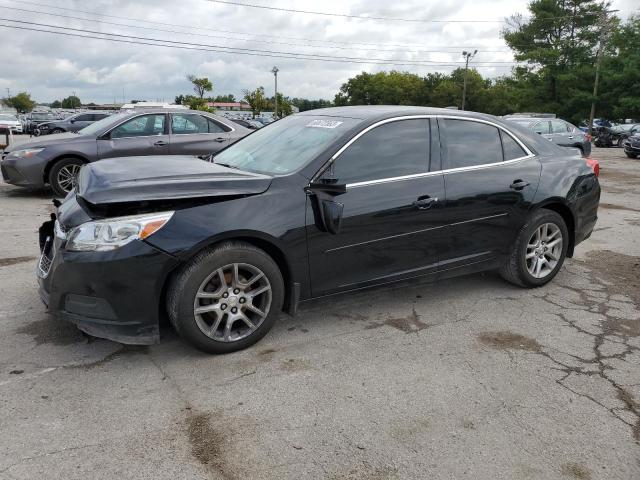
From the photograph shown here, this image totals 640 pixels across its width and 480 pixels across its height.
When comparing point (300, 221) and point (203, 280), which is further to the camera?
point (300, 221)

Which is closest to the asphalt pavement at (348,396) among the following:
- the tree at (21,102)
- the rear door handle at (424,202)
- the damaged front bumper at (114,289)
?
the damaged front bumper at (114,289)

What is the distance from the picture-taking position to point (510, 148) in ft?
15.5

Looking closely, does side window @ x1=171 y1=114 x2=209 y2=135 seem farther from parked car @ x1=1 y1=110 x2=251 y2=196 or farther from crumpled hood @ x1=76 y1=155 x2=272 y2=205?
crumpled hood @ x1=76 y1=155 x2=272 y2=205

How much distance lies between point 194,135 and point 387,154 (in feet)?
19.9

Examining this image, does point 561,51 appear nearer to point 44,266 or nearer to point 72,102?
point 44,266

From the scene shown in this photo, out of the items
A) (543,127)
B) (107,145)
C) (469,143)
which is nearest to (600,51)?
(543,127)

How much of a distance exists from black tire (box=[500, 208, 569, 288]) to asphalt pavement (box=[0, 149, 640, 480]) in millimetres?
303

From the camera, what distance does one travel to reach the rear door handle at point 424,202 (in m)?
4.06

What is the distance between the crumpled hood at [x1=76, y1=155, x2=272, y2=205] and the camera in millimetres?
3236

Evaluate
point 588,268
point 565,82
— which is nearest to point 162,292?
point 588,268

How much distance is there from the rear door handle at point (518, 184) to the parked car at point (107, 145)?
5.60 m

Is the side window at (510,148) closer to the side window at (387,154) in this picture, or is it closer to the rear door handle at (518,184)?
the rear door handle at (518,184)

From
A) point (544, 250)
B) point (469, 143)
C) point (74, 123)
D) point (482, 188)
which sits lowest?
point (544, 250)

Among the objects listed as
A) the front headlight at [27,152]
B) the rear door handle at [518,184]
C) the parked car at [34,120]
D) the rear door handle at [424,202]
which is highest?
the parked car at [34,120]
